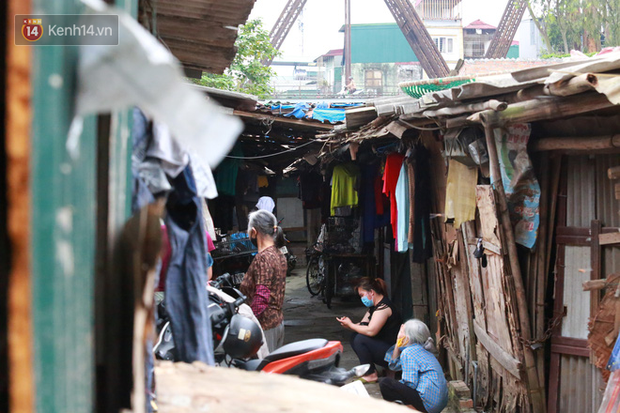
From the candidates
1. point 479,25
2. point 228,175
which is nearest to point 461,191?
Answer: point 228,175

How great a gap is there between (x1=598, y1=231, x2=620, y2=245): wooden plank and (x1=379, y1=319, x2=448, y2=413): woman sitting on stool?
2124 mm

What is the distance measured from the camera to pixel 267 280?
5676 mm

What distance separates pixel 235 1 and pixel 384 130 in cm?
382

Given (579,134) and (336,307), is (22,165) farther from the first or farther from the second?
(336,307)

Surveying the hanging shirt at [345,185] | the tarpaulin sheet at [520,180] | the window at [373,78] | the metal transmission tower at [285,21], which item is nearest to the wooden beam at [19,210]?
the tarpaulin sheet at [520,180]

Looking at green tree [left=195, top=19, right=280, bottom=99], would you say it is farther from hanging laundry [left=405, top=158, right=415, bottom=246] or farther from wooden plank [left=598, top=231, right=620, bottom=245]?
wooden plank [left=598, top=231, right=620, bottom=245]

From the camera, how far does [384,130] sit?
7109 mm

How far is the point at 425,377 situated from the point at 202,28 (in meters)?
4.10

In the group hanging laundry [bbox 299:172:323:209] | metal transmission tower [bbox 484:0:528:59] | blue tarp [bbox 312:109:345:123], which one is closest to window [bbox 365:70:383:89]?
metal transmission tower [bbox 484:0:528:59]

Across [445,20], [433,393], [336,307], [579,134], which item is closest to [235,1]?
[579,134]

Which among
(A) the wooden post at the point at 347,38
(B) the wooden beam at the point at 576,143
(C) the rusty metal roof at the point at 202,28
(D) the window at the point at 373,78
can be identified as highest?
(A) the wooden post at the point at 347,38

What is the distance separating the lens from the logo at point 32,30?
3.23 feet

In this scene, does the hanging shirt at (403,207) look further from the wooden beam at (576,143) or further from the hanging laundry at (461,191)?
the wooden beam at (576,143)

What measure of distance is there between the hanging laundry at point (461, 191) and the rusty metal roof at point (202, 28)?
2.81 m
